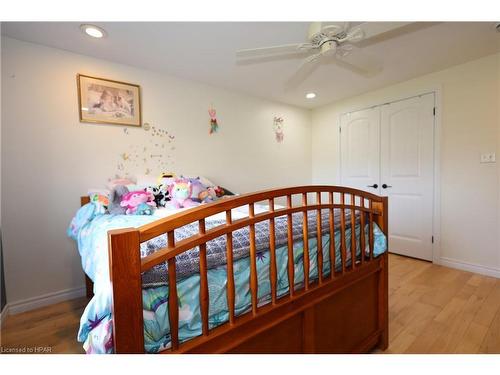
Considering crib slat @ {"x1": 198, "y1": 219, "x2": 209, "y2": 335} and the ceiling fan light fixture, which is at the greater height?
the ceiling fan light fixture

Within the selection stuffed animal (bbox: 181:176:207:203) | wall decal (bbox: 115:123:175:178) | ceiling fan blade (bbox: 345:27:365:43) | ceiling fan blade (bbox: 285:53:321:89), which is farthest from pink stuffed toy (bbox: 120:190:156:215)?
ceiling fan blade (bbox: 345:27:365:43)

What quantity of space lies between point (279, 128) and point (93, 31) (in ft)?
→ 7.80

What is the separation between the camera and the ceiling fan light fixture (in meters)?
1.64

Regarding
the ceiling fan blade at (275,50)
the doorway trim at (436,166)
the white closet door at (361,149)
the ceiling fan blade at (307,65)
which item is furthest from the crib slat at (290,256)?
the white closet door at (361,149)

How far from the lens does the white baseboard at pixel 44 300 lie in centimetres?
181

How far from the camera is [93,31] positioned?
1.69m

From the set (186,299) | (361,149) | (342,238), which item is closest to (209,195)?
(342,238)

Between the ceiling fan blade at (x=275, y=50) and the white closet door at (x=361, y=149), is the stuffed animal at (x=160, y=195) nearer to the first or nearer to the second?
the ceiling fan blade at (x=275, y=50)

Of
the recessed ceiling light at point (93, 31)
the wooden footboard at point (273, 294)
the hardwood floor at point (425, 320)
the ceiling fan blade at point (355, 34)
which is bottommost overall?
the hardwood floor at point (425, 320)

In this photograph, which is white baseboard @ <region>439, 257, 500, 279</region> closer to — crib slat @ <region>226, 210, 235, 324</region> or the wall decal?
crib slat @ <region>226, 210, 235, 324</region>

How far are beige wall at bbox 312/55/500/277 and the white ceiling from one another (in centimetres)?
17

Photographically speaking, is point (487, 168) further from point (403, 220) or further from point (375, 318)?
point (375, 318)

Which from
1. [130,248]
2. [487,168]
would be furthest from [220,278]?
[487,168]

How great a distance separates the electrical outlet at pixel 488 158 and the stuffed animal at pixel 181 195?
9.14 ft
